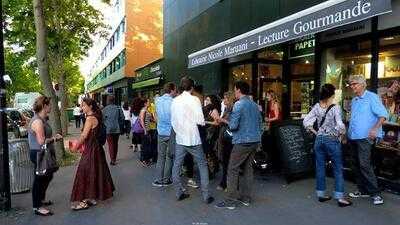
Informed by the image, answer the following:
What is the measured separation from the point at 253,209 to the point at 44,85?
7.68 metres

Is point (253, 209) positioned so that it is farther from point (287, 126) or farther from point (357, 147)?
point (287, 126)

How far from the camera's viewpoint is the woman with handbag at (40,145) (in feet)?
21.5

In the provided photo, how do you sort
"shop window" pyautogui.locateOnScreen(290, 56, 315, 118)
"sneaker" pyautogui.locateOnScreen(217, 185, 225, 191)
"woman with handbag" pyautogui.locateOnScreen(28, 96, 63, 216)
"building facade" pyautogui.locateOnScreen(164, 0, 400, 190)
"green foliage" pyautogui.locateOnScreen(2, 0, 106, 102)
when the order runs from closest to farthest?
"woman with handbag" pyautogui.locateOnScreen(28, 96, 63, 216)
"building facade" pyautogui.locateOnScreen(164, 0, 400, 190)
"sneaker" pyautogui.locateOnScreen(217, 185, 225, 191)
"shop window" pyautogui.locateOnScreen(290, 56, 315, 118)
"green foliage" pyautogui.locateOnScreen(2, 0, 106, 102)

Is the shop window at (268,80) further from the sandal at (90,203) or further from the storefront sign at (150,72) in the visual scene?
the storefront sign at (150,72)

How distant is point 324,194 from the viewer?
23.2ft

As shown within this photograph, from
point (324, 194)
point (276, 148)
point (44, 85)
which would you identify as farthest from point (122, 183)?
point (44, 85)

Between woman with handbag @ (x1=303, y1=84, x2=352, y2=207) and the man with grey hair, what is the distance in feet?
1.14

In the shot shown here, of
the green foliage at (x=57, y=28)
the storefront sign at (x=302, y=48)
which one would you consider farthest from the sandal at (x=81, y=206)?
the green foliage at (x=57, y=28)

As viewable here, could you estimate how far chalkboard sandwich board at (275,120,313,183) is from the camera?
27.5 ft

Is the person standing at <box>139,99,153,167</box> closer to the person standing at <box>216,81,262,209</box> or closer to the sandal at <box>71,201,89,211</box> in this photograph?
the sandal at <box>71,201,89,211</box>

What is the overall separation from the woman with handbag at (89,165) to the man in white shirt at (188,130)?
1119 millimetres

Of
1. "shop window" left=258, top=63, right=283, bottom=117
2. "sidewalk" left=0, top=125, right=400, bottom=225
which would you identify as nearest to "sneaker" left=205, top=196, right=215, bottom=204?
"sidewalk" left=0, top=125, right=400, bottom=225

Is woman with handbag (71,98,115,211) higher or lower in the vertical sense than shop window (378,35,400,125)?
lower

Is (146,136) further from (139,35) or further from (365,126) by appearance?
Answer: (139,35)
